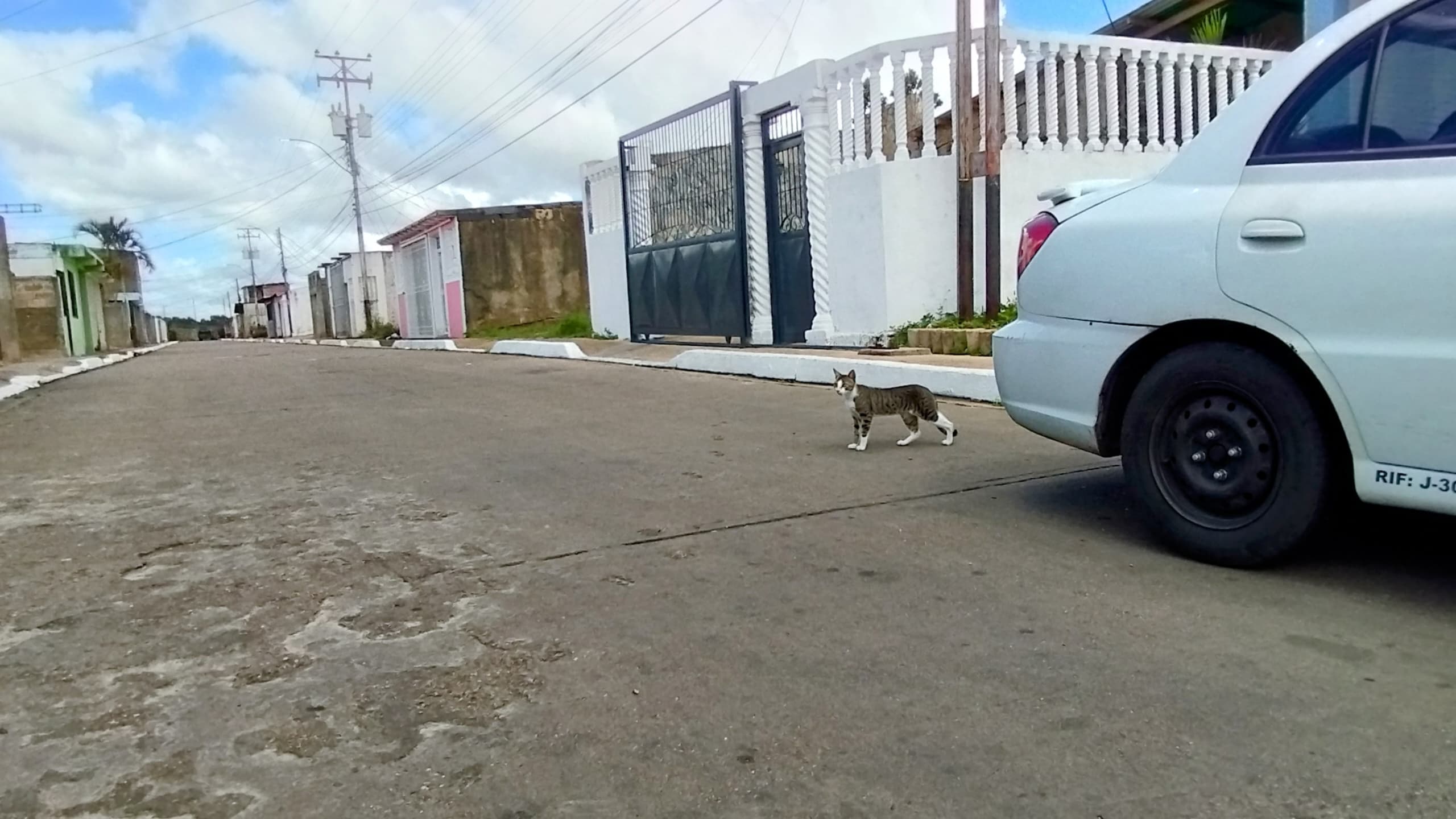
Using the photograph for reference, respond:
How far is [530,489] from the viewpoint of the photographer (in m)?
5.53

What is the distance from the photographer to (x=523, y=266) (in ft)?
109

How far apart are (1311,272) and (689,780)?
2500mm

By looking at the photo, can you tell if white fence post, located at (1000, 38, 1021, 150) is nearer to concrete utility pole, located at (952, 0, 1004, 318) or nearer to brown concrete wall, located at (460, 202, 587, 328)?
concrete utility pole, located at (952, 0, 1004, 318)

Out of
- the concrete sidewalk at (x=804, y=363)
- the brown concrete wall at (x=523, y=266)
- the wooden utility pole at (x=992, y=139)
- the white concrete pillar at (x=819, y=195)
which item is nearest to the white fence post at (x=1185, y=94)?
the wooden utility pole at (x=992, y=139)

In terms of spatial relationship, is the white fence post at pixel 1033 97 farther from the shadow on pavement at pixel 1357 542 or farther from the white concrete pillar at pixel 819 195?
the shadow on pavement at pixel 1357 542

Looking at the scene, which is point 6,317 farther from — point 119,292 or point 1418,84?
point 119,292

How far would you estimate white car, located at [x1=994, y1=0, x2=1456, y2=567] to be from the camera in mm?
3135

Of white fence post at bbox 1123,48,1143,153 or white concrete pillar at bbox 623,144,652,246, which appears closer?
white fence post at bbox 1123,48,1143,153

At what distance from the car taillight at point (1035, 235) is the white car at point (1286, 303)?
10 centimetres

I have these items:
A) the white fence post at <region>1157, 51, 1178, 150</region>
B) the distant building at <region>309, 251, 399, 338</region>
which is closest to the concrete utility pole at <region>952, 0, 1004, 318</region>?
the white fence post at <region>1157, 51, 1178, 150</region>

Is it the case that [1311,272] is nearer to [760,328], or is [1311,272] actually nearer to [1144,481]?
[1144,481]

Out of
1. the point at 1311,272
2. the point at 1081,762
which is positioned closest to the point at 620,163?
the point at 1311,272

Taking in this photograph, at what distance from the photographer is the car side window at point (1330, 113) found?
332 centimetres

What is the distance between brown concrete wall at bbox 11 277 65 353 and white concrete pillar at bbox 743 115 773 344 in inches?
1122
